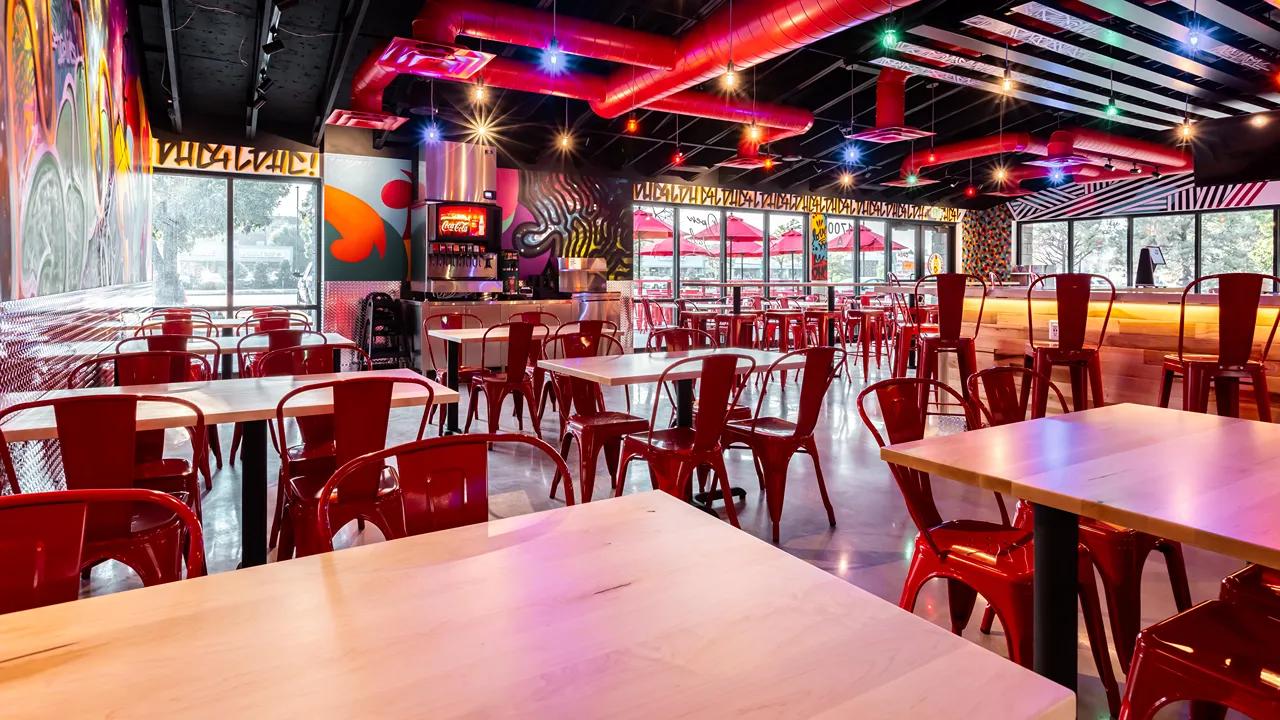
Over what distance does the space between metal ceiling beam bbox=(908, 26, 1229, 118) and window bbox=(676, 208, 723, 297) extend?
580cm

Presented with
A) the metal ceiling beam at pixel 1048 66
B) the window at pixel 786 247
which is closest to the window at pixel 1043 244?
the metal ceiling beam at pixel 1048 66

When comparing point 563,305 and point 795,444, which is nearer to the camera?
point 795,444

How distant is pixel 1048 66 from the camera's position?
8539 mm

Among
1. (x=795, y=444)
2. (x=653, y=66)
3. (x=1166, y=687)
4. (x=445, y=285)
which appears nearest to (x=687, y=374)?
(x=795, y=444)

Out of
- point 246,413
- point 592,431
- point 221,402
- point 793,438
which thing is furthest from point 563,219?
Answer: point 246,413

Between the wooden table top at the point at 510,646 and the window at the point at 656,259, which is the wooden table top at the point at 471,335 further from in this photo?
the window at the point at 656,259

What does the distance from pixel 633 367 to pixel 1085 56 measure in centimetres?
725

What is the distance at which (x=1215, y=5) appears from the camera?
6.86 meters

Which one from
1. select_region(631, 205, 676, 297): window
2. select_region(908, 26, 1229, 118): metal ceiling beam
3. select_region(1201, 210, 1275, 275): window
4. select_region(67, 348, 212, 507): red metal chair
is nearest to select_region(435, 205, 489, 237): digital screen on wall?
select_region(631, 205, 676, 297): window

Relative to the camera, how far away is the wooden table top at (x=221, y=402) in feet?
7.75

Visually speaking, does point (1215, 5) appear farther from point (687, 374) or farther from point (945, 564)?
point (945, 564)

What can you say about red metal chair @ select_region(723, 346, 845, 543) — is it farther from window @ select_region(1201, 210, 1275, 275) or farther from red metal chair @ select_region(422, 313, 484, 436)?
window @ select_region(1201, 210, 1275, 275)

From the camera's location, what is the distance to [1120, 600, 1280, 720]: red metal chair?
1366mm

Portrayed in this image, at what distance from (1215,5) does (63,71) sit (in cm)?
876
